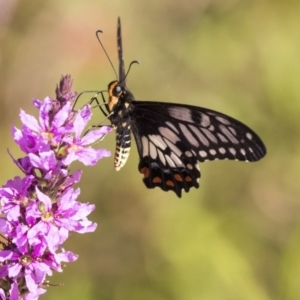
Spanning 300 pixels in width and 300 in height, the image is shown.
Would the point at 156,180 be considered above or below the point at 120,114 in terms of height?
below

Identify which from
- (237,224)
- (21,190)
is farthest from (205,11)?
(21,190)

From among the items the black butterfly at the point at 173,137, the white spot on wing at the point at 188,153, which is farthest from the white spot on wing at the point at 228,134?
the white spot on wing at the point at 188,153

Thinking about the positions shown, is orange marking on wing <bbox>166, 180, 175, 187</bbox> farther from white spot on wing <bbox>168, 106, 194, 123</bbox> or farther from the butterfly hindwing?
white spot on wing <bbox>168, 106, 194, 123</bbox>

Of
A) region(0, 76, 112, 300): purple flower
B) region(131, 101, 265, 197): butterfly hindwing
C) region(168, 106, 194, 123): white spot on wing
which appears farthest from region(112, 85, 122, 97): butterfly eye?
region(0, 76, 112, 300): purple flower

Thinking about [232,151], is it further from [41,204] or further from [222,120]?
[41,204]

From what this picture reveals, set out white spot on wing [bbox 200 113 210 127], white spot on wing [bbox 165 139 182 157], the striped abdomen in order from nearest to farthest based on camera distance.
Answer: the striped abdomen
white spot on wing [bbox 200 113 210 127]
white spot on wing [bbox 165 139 182 157]

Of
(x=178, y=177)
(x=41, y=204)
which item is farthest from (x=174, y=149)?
(x=41, y=204)

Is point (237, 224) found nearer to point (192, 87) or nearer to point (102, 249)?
point (102, 249)
